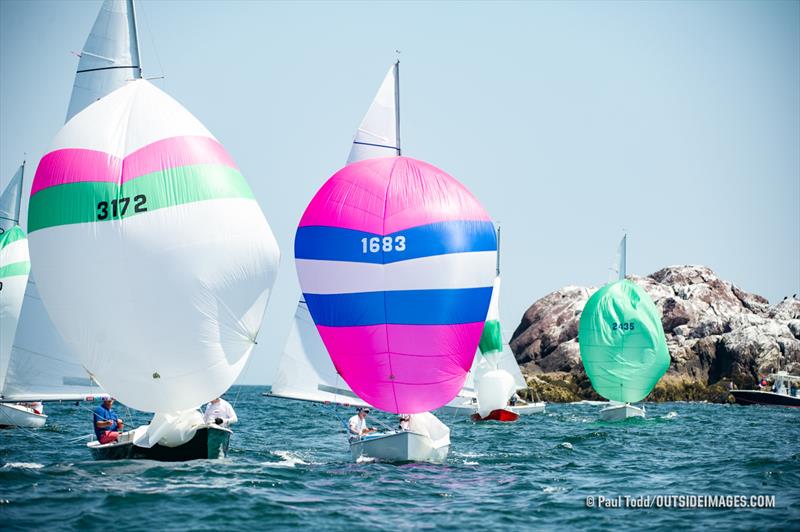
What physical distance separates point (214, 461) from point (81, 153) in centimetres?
750

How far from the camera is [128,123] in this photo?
19.6 meters

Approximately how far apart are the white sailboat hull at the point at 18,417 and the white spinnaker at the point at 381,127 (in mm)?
16510

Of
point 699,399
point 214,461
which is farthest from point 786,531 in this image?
point 699,399

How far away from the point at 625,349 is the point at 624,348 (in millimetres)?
67

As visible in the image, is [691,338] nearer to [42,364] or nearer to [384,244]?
[384,244]

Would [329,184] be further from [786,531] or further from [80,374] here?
[786,531]

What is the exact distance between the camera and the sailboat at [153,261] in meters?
18.4

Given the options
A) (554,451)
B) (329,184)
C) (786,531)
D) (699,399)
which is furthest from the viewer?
(699,399)

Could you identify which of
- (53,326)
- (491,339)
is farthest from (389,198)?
(491,339)

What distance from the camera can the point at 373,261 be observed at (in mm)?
21062

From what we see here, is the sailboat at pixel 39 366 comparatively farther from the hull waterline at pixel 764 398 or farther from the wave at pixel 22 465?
the hull waterline at pixel 764 398

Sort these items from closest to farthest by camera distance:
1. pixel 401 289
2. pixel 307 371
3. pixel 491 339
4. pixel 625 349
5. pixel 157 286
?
pixel 157 286 < pixel 401 289 < pixel 307 371 < pixel 625 349 < pixel 491 339

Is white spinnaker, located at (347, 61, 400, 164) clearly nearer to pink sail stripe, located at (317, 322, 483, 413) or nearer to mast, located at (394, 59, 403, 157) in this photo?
mast, located at (394, 59, 403, 157)

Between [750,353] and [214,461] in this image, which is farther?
[750,353]
